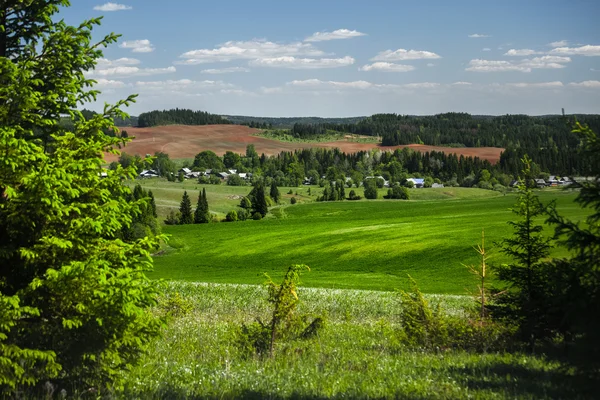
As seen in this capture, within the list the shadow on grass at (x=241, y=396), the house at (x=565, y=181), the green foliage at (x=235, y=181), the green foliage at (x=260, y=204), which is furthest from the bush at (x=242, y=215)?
the house at (x=565, y=181)

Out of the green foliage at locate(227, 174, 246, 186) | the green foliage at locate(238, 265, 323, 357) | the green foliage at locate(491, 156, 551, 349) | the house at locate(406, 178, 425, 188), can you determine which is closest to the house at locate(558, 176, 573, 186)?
the green foliage at locate(491, 156, 551, 349)

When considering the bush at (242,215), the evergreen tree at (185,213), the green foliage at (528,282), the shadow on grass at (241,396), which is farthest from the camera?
the bush at (242,215)

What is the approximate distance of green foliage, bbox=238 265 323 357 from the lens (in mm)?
12164

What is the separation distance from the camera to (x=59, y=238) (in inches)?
332

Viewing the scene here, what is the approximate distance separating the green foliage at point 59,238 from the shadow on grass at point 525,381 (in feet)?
16.9

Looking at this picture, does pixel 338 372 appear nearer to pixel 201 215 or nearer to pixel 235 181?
pixel 201 215

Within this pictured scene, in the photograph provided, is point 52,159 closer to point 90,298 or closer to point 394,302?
point 90,298

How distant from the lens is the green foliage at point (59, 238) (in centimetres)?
814

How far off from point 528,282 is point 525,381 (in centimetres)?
452

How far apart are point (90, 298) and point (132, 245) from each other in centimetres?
123

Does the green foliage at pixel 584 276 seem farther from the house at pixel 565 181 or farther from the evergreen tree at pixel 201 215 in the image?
the evergreen tree at pixel 201 215

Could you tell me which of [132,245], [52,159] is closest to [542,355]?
[132,245]

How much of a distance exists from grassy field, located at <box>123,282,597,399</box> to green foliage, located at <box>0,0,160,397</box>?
112 cm

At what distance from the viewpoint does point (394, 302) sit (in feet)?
83.4
